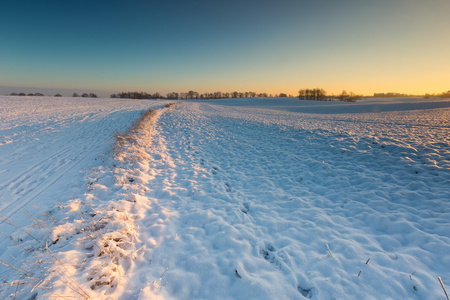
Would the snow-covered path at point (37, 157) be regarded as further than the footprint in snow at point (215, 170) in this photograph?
No

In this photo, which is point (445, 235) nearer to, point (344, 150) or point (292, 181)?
point (292, 181)

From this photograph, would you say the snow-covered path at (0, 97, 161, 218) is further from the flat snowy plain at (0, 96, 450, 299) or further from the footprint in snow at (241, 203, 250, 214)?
the footprint in snow at (241, 203, 250, 214)

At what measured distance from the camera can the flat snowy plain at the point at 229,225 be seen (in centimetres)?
311

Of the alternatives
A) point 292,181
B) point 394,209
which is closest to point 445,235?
point 394,209

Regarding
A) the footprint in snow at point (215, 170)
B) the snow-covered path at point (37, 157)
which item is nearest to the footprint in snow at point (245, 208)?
the footprint in snow at point (215, 170)

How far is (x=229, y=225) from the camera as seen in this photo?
187 inches

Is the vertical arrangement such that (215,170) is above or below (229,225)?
above

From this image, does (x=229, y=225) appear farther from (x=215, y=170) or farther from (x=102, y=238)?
(x=215, y=170)

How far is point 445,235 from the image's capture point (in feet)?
13.1

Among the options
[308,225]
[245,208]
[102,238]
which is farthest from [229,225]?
[102,238]

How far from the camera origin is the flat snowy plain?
10.2ft

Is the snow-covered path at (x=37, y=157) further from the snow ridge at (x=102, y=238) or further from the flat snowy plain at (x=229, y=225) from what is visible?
the snow ridge at (x=102, y=238)

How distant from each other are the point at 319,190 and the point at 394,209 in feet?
6.49

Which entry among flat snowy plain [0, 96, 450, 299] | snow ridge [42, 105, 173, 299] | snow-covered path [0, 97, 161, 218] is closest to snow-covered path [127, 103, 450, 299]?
flat snowy plain [0, 96, 450, 299]
